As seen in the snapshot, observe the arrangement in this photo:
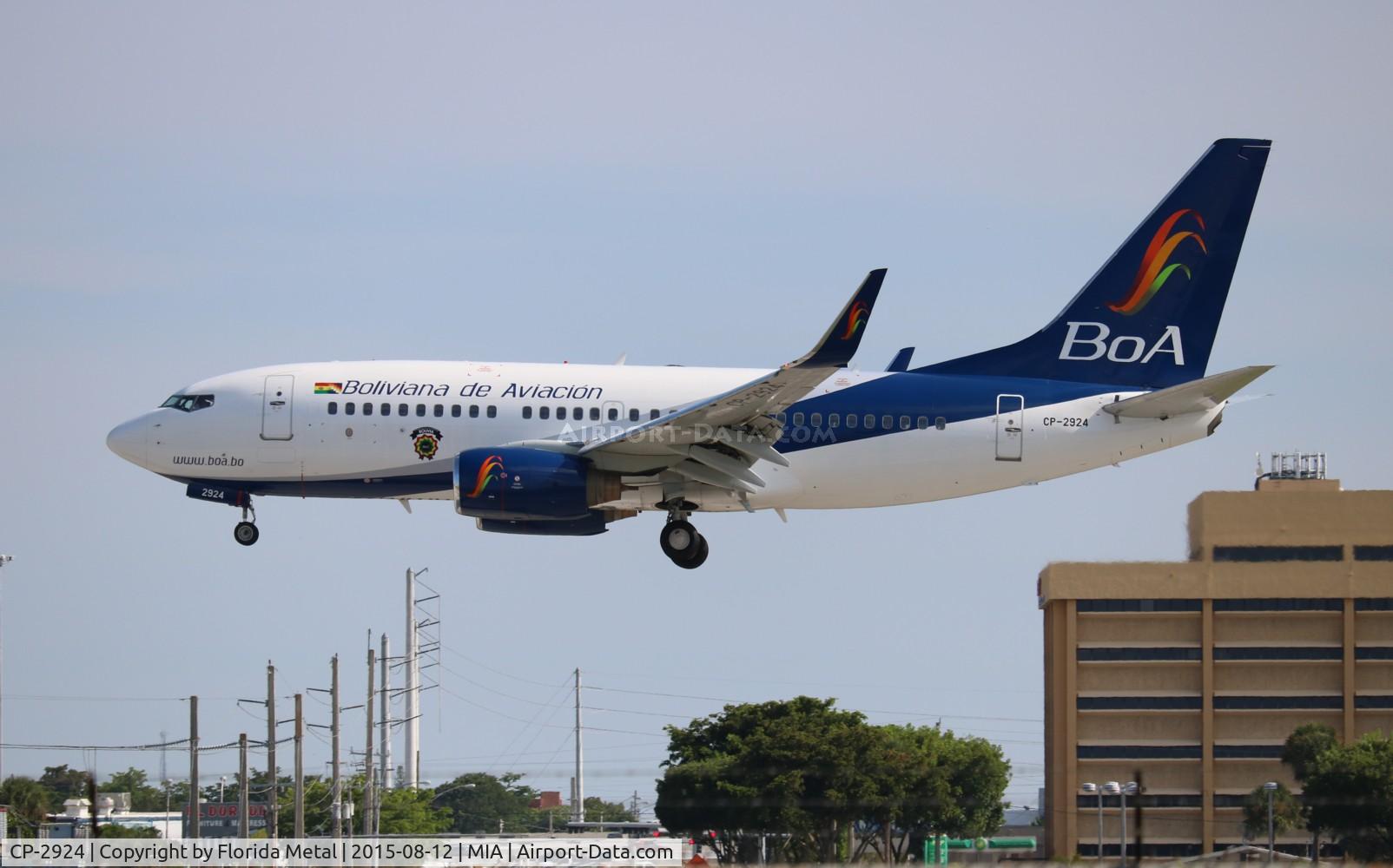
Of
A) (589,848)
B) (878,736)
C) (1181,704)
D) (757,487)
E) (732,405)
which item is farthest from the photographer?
(1181,704)

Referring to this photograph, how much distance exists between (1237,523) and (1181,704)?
10992 millimetres

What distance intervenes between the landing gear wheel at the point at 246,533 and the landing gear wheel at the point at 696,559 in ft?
36.1

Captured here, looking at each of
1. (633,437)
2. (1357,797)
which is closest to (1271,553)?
(1357,797)

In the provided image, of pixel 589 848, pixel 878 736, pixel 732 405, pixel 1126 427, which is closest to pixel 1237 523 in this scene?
pixel 878 736

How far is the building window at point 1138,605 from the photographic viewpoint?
323 feet

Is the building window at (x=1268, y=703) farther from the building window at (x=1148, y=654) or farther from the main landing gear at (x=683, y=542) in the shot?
the main landing gear at (x=683, y=542)

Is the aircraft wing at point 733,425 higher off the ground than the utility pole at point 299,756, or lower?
higher

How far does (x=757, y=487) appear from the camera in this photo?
4675 centimetres

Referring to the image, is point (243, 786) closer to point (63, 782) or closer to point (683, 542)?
point (683, 542)

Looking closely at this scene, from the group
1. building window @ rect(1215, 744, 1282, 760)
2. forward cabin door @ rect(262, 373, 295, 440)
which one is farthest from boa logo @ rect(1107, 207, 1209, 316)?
building window @ rect(1215, 744, 1282, 760)

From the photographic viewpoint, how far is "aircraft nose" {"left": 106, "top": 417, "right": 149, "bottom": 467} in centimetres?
4875

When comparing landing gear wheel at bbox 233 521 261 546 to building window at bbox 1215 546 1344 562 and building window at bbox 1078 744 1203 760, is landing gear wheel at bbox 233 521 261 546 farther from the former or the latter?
building window at bbox 1215 546 1344 562

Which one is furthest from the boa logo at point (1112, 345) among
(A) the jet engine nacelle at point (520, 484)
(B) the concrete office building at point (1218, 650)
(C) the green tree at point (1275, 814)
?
(B) the concrete office building at point (1218, 650)

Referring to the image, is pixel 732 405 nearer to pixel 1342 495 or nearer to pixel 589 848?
pixel 589 848
